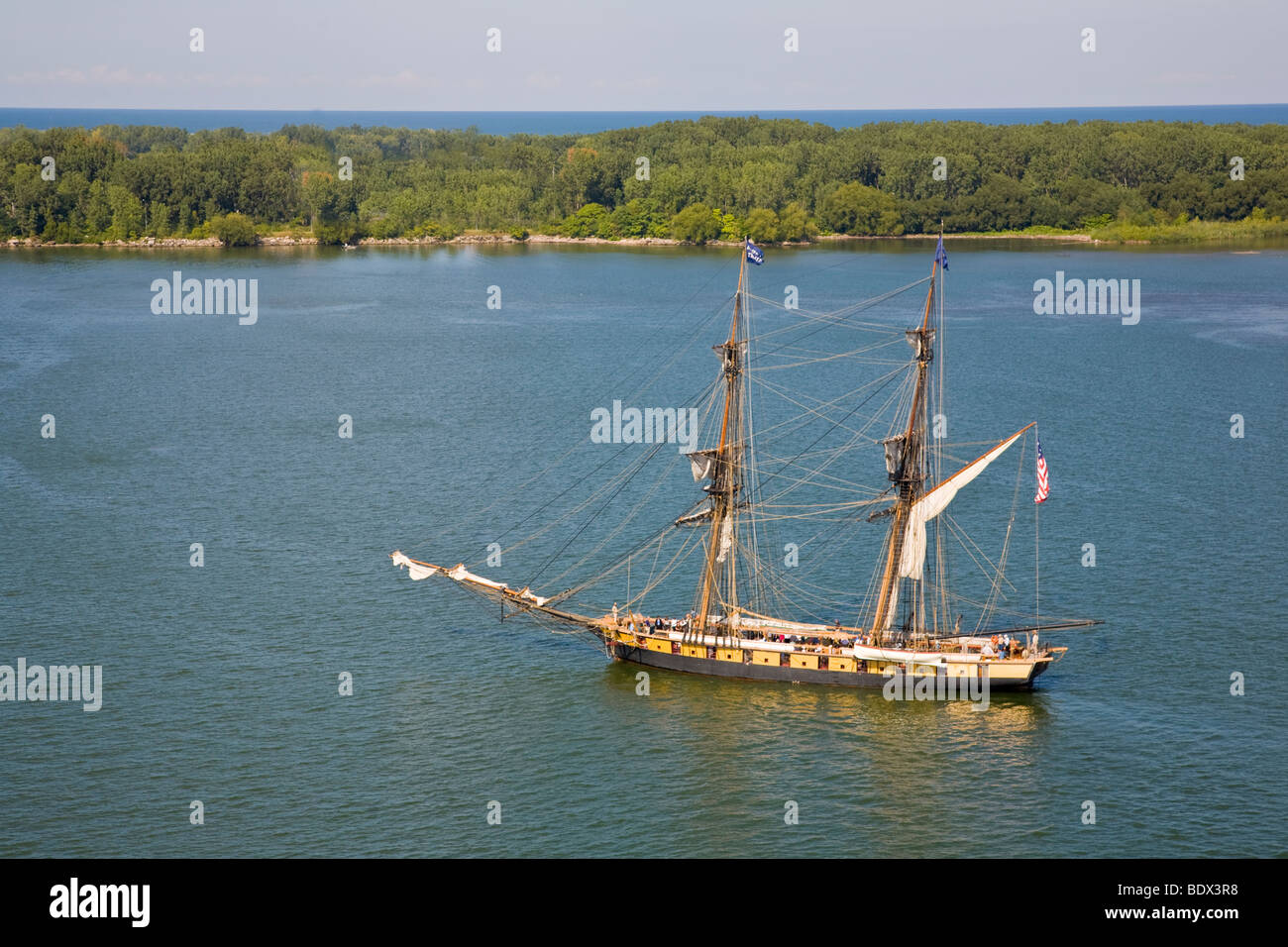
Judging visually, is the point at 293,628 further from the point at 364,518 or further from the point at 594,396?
the point at 594,396

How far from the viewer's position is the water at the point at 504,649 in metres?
50.7

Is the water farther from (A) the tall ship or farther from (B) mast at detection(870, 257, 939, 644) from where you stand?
(B) mast at detection(870, 257, 939, 644)

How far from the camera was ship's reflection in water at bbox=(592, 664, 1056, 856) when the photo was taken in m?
49.9

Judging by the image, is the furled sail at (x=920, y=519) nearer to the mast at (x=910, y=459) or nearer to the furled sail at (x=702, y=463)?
the mast at (x=910, y=459)

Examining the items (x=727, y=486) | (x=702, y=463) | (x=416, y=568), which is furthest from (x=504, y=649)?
(x=727, y=486)

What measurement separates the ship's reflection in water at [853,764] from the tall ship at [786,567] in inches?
55.6

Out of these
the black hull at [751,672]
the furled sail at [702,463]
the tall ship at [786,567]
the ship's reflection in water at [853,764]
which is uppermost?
the furled sail at [702,463]

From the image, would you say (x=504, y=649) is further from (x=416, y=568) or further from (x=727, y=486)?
(x=727, y=486)

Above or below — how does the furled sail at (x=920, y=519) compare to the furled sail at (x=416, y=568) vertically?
above

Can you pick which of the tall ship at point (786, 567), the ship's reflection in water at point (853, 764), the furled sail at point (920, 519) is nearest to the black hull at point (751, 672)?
the tall ship at point (786, 567)

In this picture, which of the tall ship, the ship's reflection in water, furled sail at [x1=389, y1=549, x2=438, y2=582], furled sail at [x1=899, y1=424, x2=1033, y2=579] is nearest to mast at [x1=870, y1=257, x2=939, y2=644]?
the tall ship

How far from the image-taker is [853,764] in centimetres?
5406

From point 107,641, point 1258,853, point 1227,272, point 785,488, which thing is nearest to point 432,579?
point 107,641

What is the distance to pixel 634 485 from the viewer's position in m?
87.4
